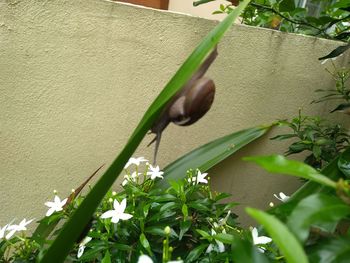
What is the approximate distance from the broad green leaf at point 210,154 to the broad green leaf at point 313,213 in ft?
2.48

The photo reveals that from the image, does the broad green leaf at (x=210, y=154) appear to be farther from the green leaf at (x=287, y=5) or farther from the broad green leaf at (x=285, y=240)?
the broad green leaf at (x=285, y=240)

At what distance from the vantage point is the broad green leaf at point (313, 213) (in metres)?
0.32

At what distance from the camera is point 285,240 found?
29 centimetres

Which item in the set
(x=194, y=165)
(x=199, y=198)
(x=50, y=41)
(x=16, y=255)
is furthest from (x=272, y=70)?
(x=16, y=255)

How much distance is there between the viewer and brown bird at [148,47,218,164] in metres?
0.40

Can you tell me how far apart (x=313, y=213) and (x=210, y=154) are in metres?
0.89

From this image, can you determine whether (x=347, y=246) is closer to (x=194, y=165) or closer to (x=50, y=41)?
(x=194, y=165)

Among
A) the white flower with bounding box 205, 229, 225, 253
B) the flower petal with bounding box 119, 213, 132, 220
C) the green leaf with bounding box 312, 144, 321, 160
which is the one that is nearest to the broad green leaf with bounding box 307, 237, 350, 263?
the white flower with bounding box 205, 229, 225, 253

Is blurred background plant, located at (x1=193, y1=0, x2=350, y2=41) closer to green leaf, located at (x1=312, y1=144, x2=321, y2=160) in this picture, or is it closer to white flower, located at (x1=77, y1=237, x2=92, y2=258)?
green leaf, located at (x1=312, y1=144, x2=321, y2=160)

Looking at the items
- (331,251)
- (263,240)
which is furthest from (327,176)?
(331,251)

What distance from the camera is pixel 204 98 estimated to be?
0.41 m

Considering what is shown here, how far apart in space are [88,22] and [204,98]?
2.54 feet

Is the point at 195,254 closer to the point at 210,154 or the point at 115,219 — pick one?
the point at 115,219

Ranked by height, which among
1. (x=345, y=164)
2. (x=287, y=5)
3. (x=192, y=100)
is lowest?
(x=345, y=164)
